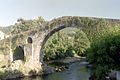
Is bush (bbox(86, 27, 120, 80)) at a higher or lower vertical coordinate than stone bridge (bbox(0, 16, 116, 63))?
lower

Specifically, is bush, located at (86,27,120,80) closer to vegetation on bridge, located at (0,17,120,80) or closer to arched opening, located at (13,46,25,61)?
vegetation on bridge, located at (0,17,120,80)

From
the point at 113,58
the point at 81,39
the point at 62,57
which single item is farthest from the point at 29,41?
the point at 81,39

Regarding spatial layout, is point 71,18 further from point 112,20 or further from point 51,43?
point 51,43

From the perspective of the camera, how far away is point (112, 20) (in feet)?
69.3

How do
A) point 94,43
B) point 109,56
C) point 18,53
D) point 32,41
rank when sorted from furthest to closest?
point 18,53, point 32,41, point 94,43, point 109,56

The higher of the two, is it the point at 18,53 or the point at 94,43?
the point at 94,43

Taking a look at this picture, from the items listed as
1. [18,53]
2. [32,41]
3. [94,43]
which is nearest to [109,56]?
[94,43]

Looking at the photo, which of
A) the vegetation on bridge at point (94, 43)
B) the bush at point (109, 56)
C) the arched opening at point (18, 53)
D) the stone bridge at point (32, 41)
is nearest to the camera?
the bush at point (109, 56)

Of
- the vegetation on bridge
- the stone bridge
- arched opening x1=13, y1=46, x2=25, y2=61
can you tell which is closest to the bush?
the vegetation on bridge

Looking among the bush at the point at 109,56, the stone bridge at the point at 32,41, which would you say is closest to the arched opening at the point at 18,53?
the stone bridge at the point at 32,41

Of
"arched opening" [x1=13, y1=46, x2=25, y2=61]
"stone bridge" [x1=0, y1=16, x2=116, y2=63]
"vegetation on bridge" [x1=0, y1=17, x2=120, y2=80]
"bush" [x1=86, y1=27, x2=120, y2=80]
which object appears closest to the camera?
"bush" [x1=86, y1=27, x2=120, y2=80]

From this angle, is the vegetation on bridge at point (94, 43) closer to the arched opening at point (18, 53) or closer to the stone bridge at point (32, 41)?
the stone bridge at point (32, 41)

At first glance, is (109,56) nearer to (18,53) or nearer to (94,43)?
(94,43)

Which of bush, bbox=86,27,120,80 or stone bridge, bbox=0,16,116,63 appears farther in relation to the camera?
stone bridge, bbox=0,16,116,63
